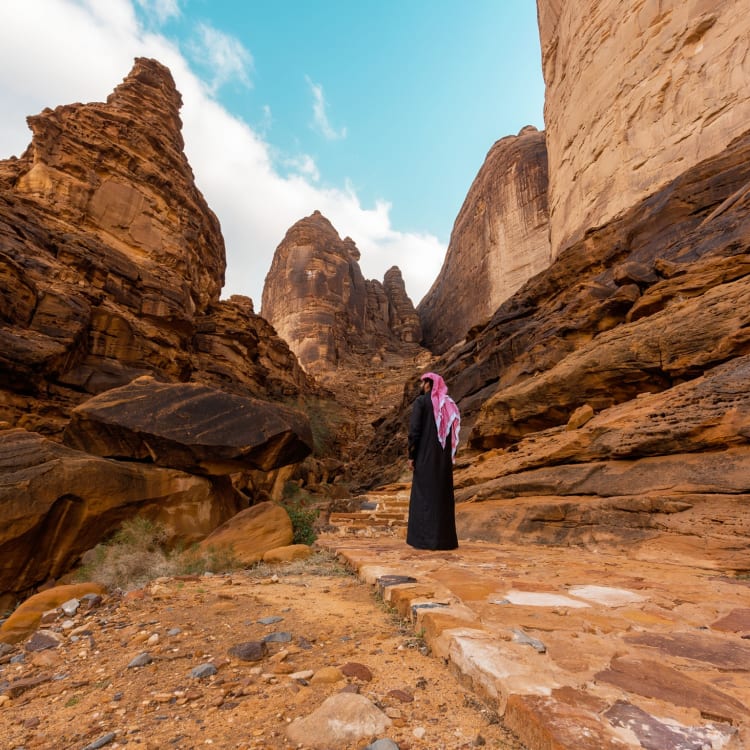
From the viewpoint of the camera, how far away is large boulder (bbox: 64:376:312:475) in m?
4.90

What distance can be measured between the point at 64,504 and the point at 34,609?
1.71 metres

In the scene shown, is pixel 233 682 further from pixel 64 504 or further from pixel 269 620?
pixel 64 504

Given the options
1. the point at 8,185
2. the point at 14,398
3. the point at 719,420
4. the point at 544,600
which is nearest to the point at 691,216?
the point at 719,420

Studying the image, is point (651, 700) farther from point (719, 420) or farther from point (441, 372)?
point (441, 372)

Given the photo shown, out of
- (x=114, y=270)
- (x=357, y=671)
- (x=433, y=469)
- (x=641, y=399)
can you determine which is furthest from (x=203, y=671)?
(x=114, y=270)

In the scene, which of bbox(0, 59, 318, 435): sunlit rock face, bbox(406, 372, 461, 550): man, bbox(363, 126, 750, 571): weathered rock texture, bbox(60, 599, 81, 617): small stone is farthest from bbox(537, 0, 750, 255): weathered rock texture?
bbox(0, 59, 318, 435): sunlit rock face

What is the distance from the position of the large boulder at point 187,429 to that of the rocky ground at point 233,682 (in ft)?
8.40

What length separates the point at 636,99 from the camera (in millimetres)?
12742

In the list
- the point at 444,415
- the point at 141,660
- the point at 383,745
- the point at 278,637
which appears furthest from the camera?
the point at 444,415

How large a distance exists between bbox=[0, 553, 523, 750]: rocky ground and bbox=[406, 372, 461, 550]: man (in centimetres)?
195

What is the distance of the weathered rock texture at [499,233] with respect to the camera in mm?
27812

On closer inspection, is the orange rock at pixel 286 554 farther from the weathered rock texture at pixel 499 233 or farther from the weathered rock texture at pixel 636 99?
the weathered rock texture at pixel 499 233

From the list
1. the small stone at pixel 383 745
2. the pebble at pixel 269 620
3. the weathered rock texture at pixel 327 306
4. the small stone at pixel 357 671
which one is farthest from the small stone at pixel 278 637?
the weathered rock texture at pixel 327 306

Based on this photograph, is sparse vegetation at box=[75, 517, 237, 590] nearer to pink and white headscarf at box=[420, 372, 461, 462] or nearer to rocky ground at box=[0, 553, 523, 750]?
rocky ground at box=[0, 553, 523, 750]
